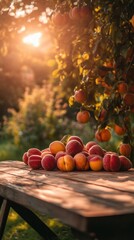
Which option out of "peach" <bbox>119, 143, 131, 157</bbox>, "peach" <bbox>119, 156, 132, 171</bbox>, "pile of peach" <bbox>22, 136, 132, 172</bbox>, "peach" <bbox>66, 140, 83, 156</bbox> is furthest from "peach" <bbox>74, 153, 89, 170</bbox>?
"peach" <bbox>119, 143, 131, 157</bbox>

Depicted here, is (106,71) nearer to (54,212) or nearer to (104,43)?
(104,43)

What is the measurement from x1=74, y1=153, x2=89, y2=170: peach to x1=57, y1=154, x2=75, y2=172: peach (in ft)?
0.10

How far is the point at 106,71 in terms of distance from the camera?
10.7 feet

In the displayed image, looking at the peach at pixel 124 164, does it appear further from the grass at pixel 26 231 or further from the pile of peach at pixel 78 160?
the grass at pixel 26 231

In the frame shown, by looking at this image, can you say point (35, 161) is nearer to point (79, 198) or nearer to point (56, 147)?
point (56, 147)

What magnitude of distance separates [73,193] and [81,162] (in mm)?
930

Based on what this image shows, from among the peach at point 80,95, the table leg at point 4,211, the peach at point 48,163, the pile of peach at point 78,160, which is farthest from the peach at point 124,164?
the table leg at point 4,211

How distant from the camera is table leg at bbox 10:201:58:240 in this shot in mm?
2935

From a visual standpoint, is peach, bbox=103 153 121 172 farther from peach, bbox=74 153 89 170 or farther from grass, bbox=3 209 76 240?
grass, bbox=3 209 76 240

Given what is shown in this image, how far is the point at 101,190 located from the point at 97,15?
1.74m

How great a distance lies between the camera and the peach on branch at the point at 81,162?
300cm

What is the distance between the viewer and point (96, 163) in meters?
2.98

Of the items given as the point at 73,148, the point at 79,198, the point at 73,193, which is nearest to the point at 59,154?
the point at 73,148

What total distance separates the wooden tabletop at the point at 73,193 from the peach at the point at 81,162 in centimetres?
9
